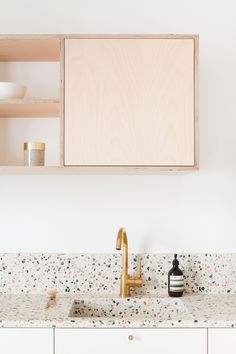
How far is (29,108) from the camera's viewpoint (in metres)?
2.74

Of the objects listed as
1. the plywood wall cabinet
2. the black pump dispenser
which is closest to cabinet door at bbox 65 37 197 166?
the plywood wall cabinet

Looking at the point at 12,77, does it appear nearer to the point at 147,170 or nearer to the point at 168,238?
the point at 147,170

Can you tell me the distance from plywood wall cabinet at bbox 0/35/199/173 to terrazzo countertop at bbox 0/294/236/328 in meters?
0.63

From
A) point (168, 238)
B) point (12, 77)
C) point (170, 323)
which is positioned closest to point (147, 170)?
point (168, 238)

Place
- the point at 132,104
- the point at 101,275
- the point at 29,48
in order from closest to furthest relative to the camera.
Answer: the point at 132,104 < the point at 29,48 < the point at 101,275

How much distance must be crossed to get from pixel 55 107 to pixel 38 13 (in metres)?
0.62
